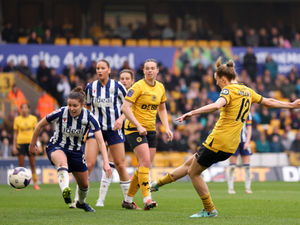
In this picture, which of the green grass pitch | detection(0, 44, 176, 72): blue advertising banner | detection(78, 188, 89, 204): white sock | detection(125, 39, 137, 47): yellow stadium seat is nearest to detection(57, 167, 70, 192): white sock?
the green grass pitch

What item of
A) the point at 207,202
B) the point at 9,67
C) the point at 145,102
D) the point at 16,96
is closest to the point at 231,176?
the point at 145,102

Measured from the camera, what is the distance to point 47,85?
78.4 ft

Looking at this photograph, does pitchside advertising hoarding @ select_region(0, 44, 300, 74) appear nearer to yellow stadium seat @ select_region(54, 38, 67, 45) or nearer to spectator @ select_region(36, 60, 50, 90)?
spectator @ select_region(36, 60, 50, 90)

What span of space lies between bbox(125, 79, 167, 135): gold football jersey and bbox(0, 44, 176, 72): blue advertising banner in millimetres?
15138

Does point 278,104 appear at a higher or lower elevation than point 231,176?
higher

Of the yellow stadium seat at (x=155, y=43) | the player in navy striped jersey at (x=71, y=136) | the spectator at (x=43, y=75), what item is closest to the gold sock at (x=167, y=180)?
the player in navy striped jersey at (x=71, y=136)

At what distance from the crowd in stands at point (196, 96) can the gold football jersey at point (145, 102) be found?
36.2 feet

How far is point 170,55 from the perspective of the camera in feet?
86.7

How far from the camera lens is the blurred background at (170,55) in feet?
71.6

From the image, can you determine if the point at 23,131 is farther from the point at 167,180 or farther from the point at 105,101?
the point at 167,180

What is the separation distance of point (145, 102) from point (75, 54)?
1563cm

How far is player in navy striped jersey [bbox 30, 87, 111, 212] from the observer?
358 inches

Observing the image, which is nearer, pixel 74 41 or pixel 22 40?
pixel 22 40

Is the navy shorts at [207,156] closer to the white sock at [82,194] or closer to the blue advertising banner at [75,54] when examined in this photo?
the white sock at [82,194]
